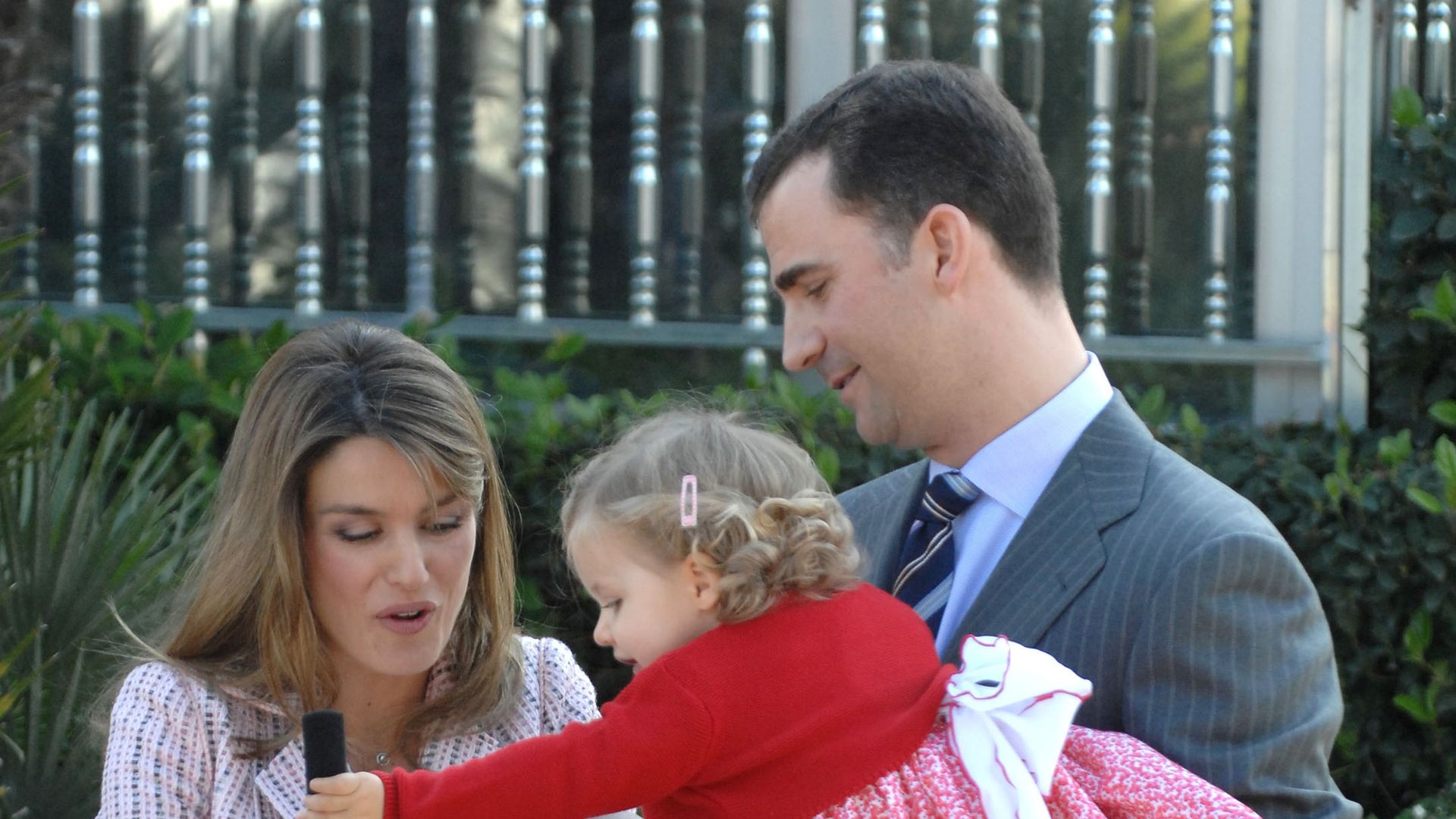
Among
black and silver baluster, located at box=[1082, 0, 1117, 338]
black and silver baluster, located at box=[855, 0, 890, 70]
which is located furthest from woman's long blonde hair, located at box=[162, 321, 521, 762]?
black and silver baluster, located at box=[1082, 0, 1117, 338]

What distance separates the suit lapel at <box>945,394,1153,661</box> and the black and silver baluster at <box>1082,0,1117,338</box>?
3331 millimetres

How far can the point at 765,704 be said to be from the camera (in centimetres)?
213

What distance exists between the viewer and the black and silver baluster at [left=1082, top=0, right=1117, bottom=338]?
577cm

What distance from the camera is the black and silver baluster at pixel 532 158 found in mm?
5457

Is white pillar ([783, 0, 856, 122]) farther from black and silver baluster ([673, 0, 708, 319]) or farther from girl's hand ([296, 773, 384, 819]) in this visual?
girl's hand ([296, 773, 384, 819])

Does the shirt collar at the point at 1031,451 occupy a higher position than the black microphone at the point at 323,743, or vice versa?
the shirt collar at the point at 1031,451

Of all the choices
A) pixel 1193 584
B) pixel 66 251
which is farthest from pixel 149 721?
pixel 66 251

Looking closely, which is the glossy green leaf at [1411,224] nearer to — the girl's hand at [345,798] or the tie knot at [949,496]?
the tie knot at [949,496]

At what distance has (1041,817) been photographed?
6.81ft

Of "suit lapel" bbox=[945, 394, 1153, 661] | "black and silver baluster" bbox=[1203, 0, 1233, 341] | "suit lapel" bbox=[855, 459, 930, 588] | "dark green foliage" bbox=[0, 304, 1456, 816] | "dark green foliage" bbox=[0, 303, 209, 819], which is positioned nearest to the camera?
"suit lapel" bbox=[945, 394, 1153, 661]

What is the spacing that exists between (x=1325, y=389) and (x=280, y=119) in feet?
12.1

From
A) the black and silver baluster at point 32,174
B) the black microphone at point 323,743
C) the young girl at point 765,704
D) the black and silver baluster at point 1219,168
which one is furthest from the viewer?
the black and silver baluster at point 1219,168

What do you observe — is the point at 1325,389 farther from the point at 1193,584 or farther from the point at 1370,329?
the point at 1193,584

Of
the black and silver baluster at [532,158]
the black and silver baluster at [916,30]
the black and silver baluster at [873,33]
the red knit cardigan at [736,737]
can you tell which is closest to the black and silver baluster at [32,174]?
the black and silver baluster at [532,158]
